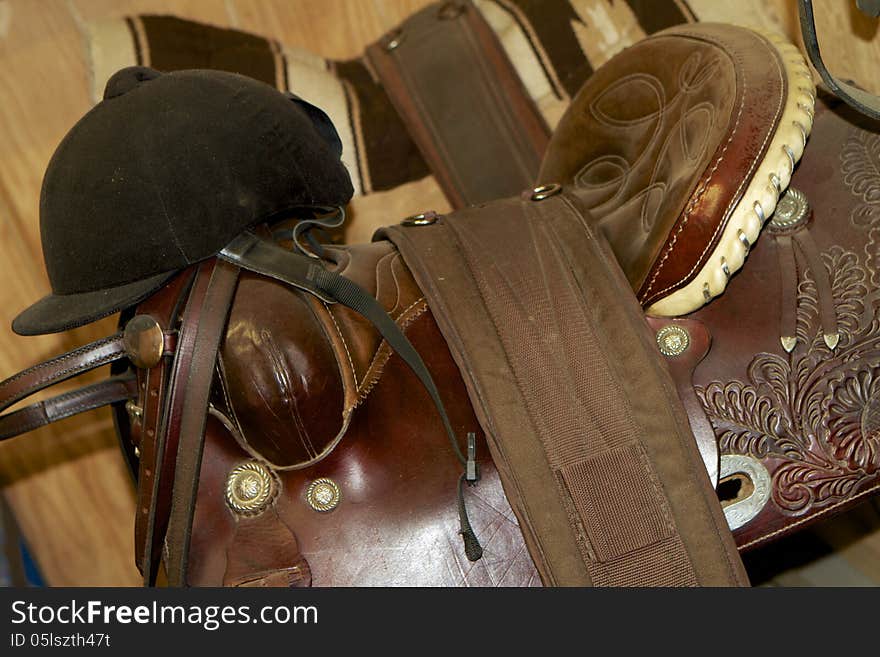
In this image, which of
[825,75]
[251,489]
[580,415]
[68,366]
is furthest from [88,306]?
[825,75]

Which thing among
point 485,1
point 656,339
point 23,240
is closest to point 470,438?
point 656,339

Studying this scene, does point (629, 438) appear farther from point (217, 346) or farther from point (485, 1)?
point (485, 1)

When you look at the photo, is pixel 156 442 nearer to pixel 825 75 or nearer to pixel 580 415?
pixel 580 415

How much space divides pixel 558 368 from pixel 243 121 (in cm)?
38

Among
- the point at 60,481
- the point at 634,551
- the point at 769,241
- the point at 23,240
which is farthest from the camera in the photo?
the point at 60,481

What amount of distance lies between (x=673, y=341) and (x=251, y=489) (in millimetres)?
419

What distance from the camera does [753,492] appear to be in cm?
77

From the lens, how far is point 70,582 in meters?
1.45

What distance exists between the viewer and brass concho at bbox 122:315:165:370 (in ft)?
2.51

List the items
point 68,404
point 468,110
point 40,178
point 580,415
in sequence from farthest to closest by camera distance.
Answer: point 468,110, point 40,178, point 68,404, point 580,415

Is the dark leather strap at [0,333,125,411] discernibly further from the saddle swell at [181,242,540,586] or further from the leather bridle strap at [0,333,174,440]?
the saddle swell at [181,242,540,586]

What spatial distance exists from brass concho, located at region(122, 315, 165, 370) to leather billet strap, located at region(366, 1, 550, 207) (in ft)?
2.42

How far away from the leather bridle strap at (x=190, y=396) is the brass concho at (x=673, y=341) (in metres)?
0.40

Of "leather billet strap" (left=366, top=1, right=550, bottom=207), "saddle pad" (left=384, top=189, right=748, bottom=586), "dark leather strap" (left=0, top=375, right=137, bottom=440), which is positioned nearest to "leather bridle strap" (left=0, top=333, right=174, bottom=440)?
"dark leather strap" (left=0, top=375, right=137, bottom=440)
